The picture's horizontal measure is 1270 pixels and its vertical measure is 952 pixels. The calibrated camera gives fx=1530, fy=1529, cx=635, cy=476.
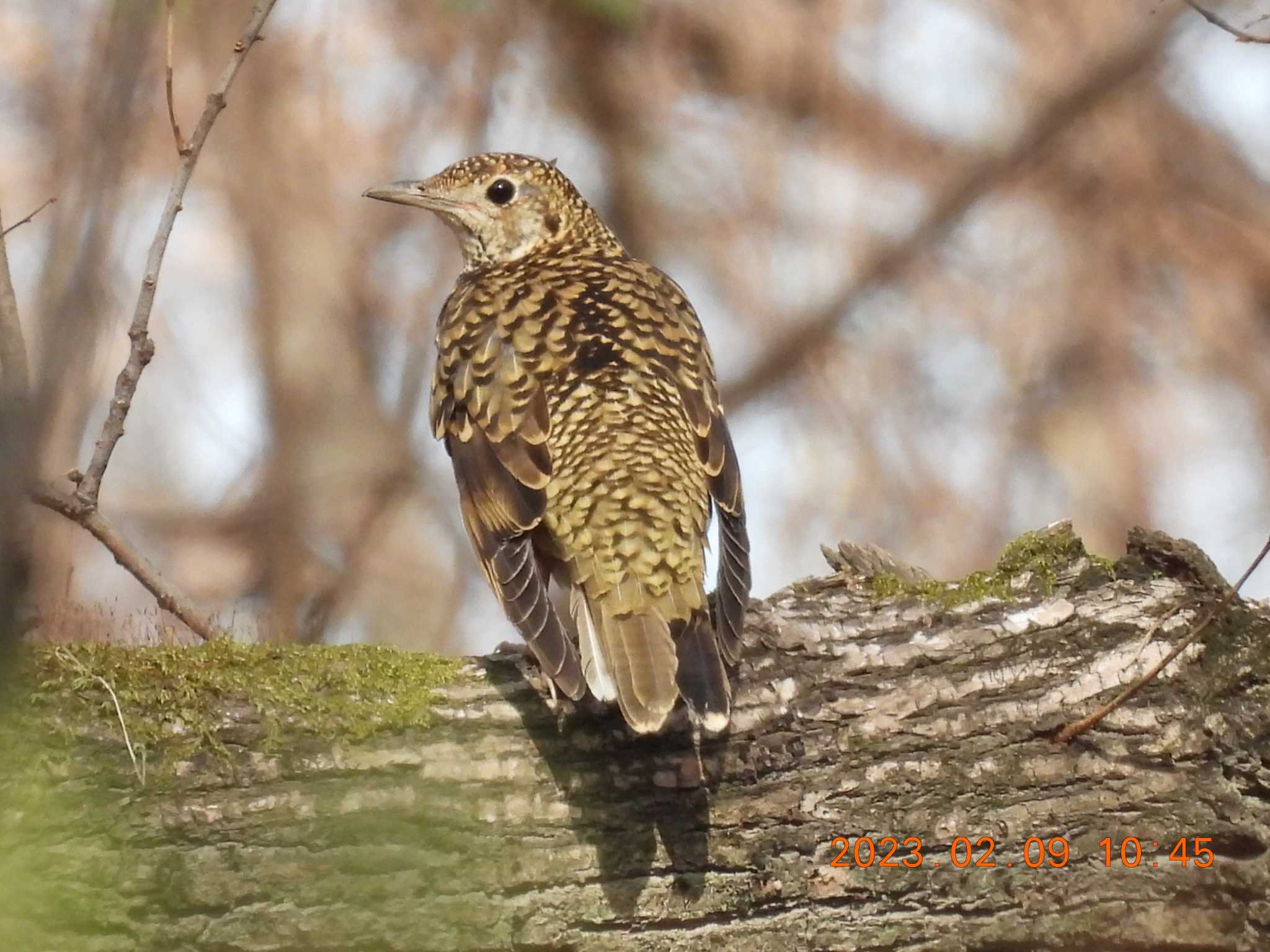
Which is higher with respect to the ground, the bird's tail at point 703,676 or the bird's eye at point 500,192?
the bird's eye at point 500,192

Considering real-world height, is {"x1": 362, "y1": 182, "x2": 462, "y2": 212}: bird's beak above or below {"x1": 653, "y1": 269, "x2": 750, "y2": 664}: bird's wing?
above

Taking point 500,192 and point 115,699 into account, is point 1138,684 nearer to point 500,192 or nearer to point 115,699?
point 115,699

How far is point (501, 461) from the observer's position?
4781 millimetres

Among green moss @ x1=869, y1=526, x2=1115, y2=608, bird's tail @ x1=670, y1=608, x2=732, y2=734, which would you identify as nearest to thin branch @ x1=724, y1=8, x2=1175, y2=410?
green moss @ x1=869, y1=526, x2=1115, y2=608

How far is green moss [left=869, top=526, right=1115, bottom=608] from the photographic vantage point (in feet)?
14.4

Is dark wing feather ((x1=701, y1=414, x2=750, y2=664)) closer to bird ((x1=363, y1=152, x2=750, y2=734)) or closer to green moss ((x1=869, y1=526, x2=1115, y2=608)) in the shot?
bird ((x1=363, y1=152, x2=750, y2=734))

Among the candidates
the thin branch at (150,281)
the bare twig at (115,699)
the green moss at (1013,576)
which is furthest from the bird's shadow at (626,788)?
the thin branch at (150,281)

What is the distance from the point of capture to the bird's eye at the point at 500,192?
6.12 m

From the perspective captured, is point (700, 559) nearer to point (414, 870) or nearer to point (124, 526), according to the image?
point (414, 870)

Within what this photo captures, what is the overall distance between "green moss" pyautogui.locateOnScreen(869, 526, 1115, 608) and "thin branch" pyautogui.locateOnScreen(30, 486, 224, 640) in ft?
6.45
